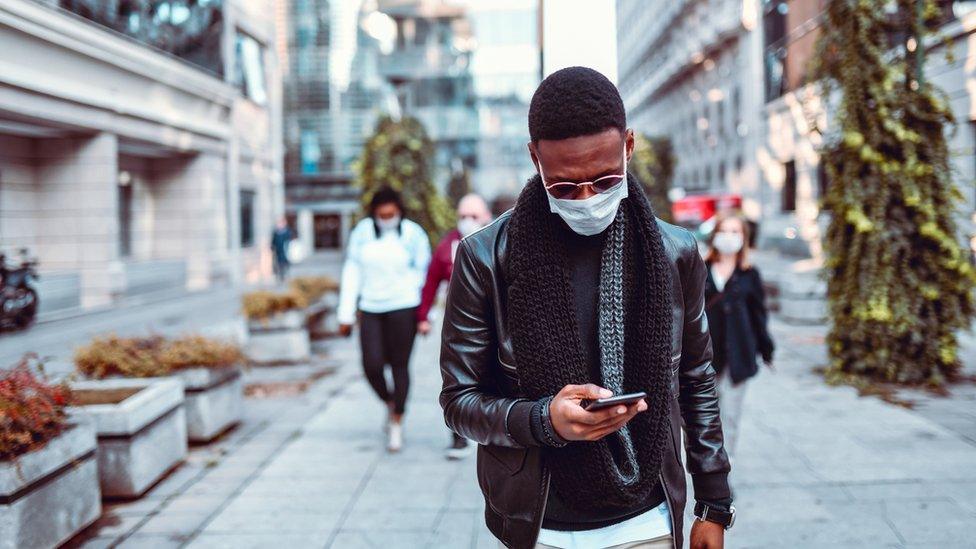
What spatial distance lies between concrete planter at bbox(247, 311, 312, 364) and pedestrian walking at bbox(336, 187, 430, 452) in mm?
4370

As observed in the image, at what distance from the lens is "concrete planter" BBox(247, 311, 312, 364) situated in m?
10.7

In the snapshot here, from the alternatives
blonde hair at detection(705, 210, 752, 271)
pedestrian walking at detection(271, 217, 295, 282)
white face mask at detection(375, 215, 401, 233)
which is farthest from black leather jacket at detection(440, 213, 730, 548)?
pedestrian walking at detection(271, 217, 295, 282)

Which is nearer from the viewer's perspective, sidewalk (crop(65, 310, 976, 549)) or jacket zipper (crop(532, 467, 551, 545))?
jacket zipper (crop(532, 467, 551, 545))

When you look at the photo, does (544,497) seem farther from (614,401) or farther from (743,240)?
(743,240)

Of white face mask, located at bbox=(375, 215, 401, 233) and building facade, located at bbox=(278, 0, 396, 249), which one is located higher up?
building facade, located at bbox=(278, 0, 396, 249)

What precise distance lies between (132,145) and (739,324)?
18.5 metres

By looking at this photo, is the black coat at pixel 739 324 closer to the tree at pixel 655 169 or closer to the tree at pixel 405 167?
the tree at pixel 655 169

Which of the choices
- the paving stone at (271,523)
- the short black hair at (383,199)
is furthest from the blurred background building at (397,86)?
the paving stone at (271,523)

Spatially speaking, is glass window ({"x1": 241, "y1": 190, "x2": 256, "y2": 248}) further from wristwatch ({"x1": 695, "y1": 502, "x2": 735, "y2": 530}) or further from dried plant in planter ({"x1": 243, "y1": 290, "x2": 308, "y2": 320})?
wristwatch ({"x1": 695, "y1": 502, "x2": 735, "y2": 530})

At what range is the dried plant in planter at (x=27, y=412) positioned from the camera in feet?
13.1

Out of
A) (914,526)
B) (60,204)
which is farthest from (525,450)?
(60,204)

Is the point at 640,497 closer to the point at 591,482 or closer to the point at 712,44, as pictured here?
the point at 591,482

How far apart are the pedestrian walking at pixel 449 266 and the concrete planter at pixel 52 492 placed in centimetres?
253

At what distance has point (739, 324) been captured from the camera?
5.49 meters
